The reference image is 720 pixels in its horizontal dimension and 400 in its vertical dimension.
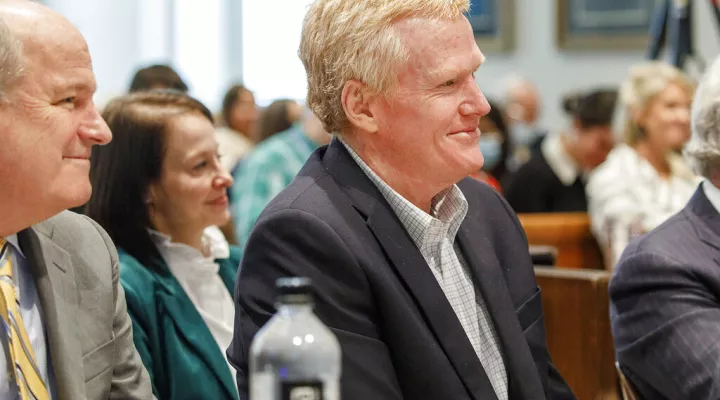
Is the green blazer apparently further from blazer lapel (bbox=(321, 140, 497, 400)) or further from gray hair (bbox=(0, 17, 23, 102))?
gray hair (bbox=(0, 17, 23, 102))

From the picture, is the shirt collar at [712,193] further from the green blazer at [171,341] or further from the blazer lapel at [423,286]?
the green blazer at [171,341]

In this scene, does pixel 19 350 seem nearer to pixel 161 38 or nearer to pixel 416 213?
pixel 416 213

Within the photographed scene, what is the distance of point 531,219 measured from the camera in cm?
439

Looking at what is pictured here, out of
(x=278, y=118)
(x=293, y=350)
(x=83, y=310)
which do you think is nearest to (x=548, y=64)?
(x=278, y=118)


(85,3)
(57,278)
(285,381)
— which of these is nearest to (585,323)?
(57,278)

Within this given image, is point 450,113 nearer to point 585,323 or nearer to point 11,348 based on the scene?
point 11,348

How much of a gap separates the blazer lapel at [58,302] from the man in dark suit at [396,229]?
0.93 feet

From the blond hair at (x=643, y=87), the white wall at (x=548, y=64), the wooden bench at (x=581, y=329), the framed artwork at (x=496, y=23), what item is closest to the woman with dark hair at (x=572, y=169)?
the blond hair at (x=643, y=87)

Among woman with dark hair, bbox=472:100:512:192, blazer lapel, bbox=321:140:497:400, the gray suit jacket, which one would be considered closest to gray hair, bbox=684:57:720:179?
blazer lapel, bbox=321:140:497:400

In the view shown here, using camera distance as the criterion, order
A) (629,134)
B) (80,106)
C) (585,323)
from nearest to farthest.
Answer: (80,106), (585,323), (629,134)

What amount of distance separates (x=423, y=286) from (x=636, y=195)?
124 inches

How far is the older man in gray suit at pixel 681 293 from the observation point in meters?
2.14

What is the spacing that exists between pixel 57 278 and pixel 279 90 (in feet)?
30.6

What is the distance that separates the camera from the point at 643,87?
15.6ft
